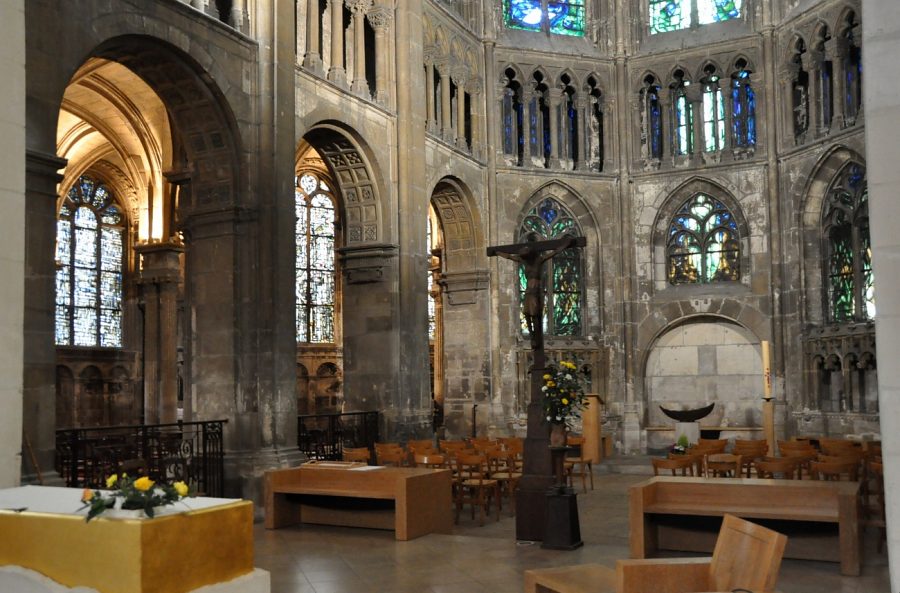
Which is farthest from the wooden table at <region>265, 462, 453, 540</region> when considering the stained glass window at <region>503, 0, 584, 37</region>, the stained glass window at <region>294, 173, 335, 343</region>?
the stained glass window at <region>503, 0, 584, 37</region>

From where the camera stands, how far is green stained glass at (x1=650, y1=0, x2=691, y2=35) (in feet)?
81.9

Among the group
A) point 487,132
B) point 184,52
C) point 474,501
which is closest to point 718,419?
point 487,132

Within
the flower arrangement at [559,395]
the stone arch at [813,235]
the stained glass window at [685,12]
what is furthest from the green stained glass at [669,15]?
the flower arrangement at [559,395]

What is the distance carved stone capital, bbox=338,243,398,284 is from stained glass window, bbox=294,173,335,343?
28.5ft

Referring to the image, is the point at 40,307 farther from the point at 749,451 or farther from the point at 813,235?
the point at 813,235

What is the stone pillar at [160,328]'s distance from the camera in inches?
827

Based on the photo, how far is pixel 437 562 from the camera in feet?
31.2

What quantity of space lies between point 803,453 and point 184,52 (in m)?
10.1

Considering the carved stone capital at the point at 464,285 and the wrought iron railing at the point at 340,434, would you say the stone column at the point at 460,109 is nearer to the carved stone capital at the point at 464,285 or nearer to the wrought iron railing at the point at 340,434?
the carved stone capital at the point at 464,285

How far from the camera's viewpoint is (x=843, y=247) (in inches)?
856

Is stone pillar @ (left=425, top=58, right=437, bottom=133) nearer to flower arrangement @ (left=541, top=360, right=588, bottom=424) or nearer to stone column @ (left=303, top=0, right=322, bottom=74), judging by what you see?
stone column @ (left=303, top=0, right=322, bottom=74)

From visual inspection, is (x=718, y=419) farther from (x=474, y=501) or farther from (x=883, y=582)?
(x=883, y=582)

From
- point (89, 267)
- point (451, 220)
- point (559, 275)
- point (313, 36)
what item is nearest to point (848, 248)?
point (559, 275)

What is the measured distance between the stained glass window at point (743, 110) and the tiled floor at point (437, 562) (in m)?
14.5
